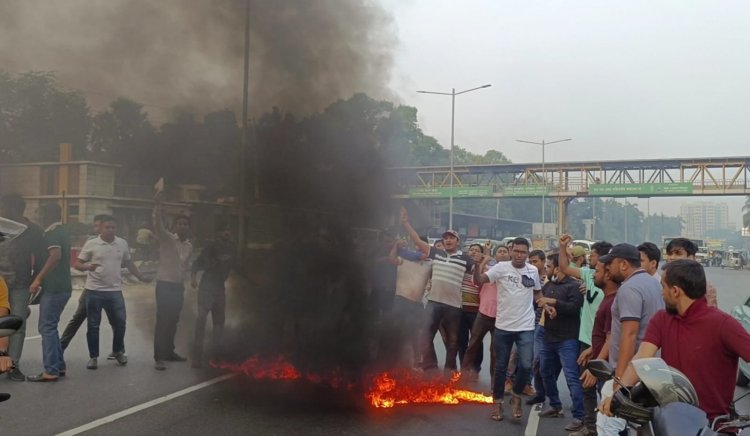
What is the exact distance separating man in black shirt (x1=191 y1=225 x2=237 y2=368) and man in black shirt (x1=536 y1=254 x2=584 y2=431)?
3.40 metres

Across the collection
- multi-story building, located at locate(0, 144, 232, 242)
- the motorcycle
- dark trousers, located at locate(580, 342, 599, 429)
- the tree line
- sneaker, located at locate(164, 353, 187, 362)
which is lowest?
sneaker, located at locate(164, 353, 187, 362)

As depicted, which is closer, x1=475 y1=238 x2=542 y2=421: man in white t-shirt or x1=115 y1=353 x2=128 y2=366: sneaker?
x1=475 y1=238 x2=542 y2=421: man in white t-shirt

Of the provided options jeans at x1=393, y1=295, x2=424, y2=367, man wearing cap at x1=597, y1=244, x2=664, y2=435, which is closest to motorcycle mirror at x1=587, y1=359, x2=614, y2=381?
man wearing cap at x1=597, y1=244, x2=664, y2=435

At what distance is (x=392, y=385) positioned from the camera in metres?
5.26

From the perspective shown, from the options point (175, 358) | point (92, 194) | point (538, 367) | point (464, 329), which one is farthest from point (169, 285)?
point (538, 367)

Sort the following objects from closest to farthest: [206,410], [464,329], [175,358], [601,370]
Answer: [601,370], [206,410], [175,358], [464,329]

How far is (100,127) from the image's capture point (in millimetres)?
6430

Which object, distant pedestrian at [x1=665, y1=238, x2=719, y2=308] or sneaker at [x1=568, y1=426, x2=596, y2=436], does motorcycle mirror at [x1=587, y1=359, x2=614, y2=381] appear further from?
sneaker at [x1=568, y1=426, x2=596, y2=436]

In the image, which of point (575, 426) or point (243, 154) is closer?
point (575, 426)

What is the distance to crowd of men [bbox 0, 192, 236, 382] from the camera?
18.3 ft

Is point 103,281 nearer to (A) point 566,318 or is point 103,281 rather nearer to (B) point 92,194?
(B) point 92,194

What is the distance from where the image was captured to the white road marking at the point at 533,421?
459 cm

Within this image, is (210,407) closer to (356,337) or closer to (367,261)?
(356,337)

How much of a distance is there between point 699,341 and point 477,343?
11.5 feet
